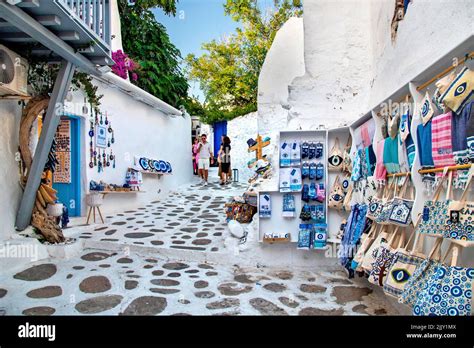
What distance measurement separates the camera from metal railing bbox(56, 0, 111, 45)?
441 centimetres

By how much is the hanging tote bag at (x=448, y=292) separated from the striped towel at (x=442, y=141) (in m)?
0.54

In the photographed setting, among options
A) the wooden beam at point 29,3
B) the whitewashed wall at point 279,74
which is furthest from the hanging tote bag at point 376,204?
the whitewashed wall at point 279,74

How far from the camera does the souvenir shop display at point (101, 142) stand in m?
6.66

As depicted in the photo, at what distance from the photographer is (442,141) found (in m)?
2.17

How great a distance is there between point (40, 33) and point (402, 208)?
4233mm

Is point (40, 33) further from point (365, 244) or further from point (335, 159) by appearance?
point (365, 244)

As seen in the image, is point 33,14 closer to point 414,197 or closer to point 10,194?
point 10,194

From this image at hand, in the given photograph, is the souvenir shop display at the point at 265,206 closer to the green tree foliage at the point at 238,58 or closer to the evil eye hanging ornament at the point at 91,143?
the evil eye hanging ornament at the point at 91,143

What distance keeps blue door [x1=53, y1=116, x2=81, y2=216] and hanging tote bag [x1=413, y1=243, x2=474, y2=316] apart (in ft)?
19.8

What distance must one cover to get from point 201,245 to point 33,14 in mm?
3693

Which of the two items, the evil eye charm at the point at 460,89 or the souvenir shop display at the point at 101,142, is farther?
the souvenir shop display at the point at 101,142

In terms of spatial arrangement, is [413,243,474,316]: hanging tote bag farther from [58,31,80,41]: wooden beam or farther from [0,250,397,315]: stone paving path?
[58,31,80,41]: wooden beam

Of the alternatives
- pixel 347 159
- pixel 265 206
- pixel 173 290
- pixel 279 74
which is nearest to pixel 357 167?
pixel 347 159

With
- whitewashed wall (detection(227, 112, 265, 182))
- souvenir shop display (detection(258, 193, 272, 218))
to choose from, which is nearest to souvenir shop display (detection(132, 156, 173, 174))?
whitewashed wall (detection(227, 112, 265, 182))
